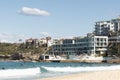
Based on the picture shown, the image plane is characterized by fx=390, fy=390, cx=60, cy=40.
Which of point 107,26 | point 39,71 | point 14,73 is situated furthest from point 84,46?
point 14,73

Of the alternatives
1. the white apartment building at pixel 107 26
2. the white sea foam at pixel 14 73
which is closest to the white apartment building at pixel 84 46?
the white apartment building at pixel 107 26

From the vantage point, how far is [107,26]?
7067 inches

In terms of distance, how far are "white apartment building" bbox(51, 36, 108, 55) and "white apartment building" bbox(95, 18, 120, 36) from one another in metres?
21.2

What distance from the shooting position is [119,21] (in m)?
179

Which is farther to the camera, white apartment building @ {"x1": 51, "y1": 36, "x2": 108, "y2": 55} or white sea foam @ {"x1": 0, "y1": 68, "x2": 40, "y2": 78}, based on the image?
white apartment building @ {"x1": 51, "y1": 36, "x2": 108, "y2": 55}

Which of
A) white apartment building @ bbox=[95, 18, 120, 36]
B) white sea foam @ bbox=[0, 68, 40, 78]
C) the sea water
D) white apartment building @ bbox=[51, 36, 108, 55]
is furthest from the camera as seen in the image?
white apartment building @ bbox=[95, 18, 120, 36]

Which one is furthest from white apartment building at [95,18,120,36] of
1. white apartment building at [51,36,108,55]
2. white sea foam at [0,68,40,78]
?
white sea foam at [0,68,40,78]

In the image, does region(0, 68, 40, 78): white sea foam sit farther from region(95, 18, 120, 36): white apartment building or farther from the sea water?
region(95, 18, 120, 36): white apartment building

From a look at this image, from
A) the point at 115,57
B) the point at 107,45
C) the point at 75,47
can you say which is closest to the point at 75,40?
the point at 75,47

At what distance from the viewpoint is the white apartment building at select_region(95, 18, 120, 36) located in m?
179

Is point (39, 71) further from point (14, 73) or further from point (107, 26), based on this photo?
point (107, 26)

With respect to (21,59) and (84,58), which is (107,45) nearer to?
(84,58)

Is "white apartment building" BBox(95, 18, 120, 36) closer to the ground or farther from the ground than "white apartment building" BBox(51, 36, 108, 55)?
farther from the ground

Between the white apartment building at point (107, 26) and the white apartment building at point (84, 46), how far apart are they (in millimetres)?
21181
